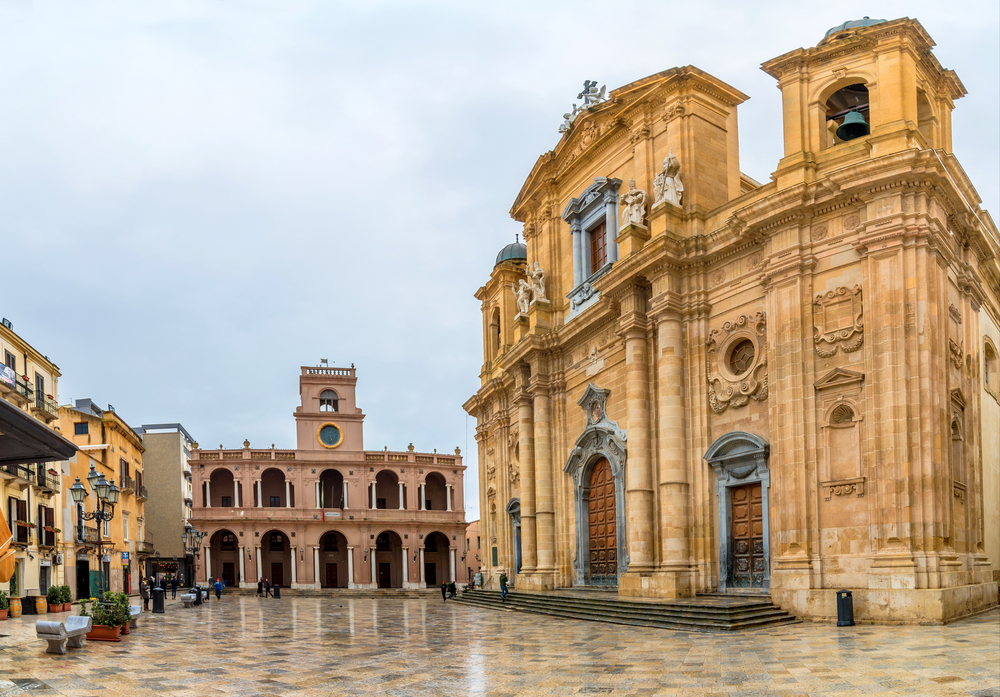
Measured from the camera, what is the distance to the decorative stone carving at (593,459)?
27125 mm

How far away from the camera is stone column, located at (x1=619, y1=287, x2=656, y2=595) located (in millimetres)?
24141

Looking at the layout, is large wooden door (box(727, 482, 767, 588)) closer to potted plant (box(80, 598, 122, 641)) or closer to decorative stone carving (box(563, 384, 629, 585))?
decorative stone carving (box(563, 384, 629, 585))

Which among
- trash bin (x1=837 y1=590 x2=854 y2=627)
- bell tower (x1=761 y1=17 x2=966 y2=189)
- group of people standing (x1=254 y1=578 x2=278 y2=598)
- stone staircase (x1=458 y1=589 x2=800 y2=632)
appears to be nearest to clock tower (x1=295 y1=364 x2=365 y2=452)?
group of people standing (x1=254 y1=578 x2=278 y2=598)

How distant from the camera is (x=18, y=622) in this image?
2747 cm

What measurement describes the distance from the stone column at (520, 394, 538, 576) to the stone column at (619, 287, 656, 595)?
741cm

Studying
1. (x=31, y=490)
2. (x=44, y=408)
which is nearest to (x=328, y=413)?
(x=44, y=408)

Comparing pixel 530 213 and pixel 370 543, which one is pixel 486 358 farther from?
pixel 370 543

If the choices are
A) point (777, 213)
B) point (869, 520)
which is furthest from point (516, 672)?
point (777, 213)

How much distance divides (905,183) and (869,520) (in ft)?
23.4

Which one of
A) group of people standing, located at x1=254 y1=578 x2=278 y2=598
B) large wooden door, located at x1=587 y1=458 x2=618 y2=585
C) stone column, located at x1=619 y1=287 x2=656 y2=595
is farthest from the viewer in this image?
group of people standing, located at x1=254 y1=578 x2=278 y2=598

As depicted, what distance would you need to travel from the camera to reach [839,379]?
782 inches

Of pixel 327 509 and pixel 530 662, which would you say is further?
pixel 327 509

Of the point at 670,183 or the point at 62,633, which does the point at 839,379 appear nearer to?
the point at 670,183

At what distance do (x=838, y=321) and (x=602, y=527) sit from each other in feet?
37.5
